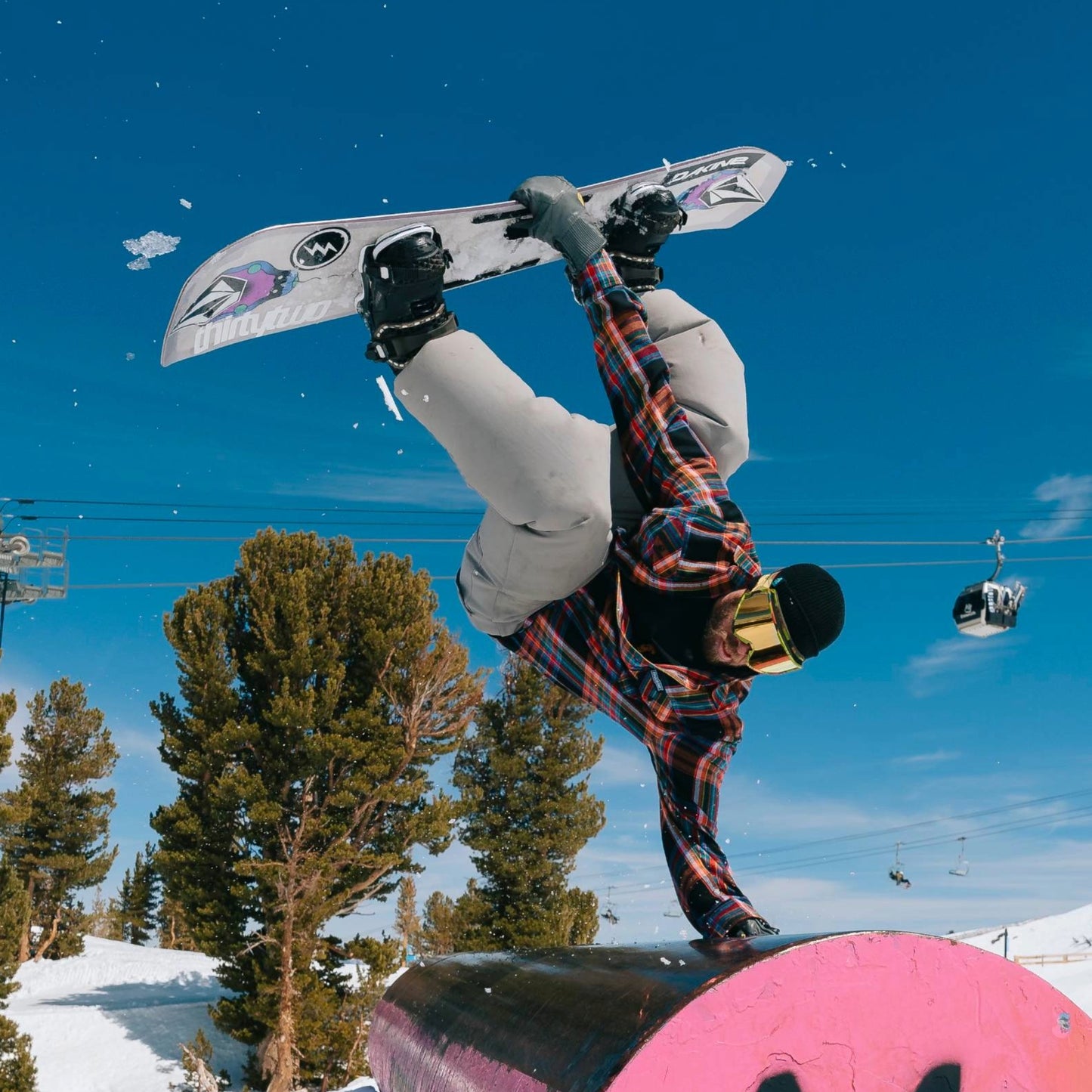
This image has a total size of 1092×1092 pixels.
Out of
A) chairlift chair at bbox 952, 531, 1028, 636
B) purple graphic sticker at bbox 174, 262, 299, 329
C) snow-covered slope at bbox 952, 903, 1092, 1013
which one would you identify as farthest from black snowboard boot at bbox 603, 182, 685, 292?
snow-covered slope at bbox 952, 903, 1092, 1013

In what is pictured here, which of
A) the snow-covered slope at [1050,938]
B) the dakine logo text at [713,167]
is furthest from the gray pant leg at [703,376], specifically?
the snow-covered slope at [1050,938]

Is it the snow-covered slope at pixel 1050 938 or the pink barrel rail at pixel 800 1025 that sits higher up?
the pink barrel rail at pixel 800 1025

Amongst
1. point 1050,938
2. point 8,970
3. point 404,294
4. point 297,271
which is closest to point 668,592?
point 404,294

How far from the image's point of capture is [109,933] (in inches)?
1449

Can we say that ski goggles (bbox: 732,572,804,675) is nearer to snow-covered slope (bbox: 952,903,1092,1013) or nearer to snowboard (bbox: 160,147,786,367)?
snowboard (bbox: 160,147,786,367)

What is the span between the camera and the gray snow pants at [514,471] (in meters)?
1.33

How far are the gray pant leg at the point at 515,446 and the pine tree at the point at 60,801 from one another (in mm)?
22919

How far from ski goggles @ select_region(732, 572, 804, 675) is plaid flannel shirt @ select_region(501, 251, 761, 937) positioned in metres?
0.08

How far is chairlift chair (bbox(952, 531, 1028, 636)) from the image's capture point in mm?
8891

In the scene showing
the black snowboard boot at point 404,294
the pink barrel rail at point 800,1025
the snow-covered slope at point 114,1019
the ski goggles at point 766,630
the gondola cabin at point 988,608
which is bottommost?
the snow-covered slope at point 114,1019

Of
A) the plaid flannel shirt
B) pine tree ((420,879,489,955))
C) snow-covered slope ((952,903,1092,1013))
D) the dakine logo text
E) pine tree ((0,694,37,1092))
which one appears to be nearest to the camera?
the plaid flannel shirt

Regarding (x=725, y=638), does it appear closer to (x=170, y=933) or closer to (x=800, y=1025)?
(x=800, y=1025)

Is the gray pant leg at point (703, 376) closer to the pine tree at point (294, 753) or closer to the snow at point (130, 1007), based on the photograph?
the snow at point (130, 1007)

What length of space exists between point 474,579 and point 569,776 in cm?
1787
